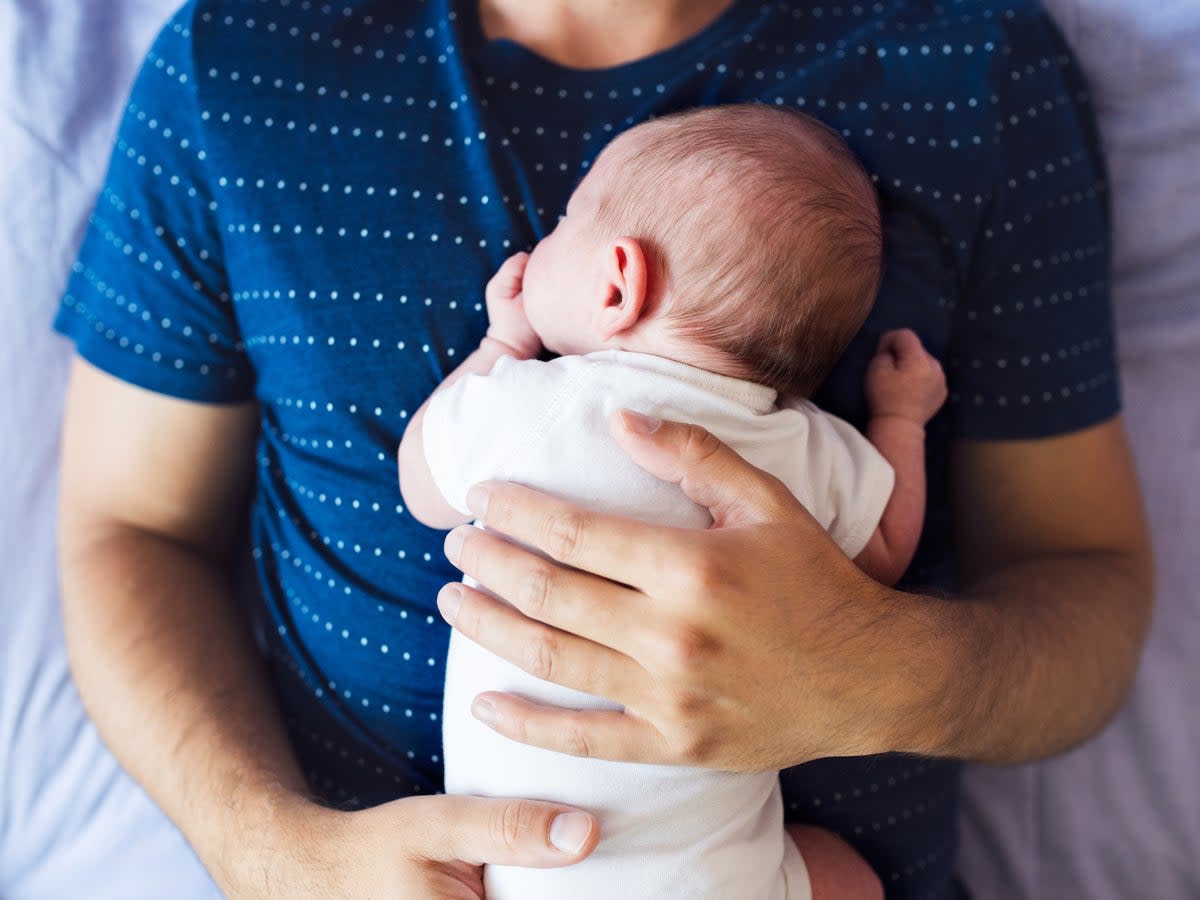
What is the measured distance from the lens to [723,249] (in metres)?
0.78

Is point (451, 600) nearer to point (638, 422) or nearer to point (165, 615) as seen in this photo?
point (638, 422)

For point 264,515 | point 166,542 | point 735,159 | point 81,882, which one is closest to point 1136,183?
point 735,159

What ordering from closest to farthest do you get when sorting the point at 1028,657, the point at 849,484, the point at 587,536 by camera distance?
the point at 587,536, the point at 849,484, the point at 1028,657

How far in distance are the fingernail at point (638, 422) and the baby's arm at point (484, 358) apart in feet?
0.59

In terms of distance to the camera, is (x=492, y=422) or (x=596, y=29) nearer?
(x=492, y=422)

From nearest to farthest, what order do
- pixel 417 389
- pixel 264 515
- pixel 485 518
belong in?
pixel 485 518 < pixel 417 389 < pixel 264 515

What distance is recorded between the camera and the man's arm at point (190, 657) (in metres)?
0.90

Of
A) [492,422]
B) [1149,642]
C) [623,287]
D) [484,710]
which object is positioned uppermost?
[623,287]

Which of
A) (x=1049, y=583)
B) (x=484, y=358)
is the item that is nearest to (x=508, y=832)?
(x=484, y=358)

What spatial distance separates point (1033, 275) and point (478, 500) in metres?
0.66

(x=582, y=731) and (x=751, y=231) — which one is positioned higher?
(x=751, y=231)

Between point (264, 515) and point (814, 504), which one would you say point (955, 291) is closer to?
point (814, 504)

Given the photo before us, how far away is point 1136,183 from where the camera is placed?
122 centimetres

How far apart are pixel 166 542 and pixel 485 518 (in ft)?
1.81
